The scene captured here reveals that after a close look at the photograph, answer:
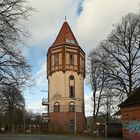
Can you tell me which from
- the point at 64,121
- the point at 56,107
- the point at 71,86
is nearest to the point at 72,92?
the point at 71,86

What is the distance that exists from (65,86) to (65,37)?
39.5ft

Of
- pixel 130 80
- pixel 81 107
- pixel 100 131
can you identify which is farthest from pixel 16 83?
pixel 81 107

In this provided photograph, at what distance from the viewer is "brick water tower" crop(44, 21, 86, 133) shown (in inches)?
3413

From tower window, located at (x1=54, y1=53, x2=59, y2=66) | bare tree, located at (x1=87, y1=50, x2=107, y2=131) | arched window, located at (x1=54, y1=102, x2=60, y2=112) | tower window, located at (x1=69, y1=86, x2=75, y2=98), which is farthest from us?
tower window, located at (x1=54, y1=53, x2=59, y2=66)

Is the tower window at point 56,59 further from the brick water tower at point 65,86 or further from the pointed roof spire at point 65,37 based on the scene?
the pointed roof spire at point 65,37

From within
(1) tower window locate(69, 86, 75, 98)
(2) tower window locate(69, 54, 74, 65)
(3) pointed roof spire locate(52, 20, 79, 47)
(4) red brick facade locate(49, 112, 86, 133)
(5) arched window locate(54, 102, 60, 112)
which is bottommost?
(4) red brick facade locate(49, 112, 86, 133)

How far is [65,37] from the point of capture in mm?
93500

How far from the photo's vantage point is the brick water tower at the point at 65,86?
3413 inches

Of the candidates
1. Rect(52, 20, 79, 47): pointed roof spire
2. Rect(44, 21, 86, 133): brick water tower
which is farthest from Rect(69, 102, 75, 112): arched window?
Rect(52, 20, 79, 47): pointed roof spire

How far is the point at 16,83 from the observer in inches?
1038

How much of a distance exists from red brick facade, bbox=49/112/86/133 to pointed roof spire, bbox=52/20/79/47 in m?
16.0

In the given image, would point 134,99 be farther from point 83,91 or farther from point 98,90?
point 83,91

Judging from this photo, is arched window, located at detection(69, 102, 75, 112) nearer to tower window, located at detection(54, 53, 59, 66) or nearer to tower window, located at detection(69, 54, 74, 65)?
tower window, located at detection(69, 54, 74, 65)

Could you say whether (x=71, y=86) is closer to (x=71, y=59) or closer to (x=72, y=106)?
(x=72, y=106)
